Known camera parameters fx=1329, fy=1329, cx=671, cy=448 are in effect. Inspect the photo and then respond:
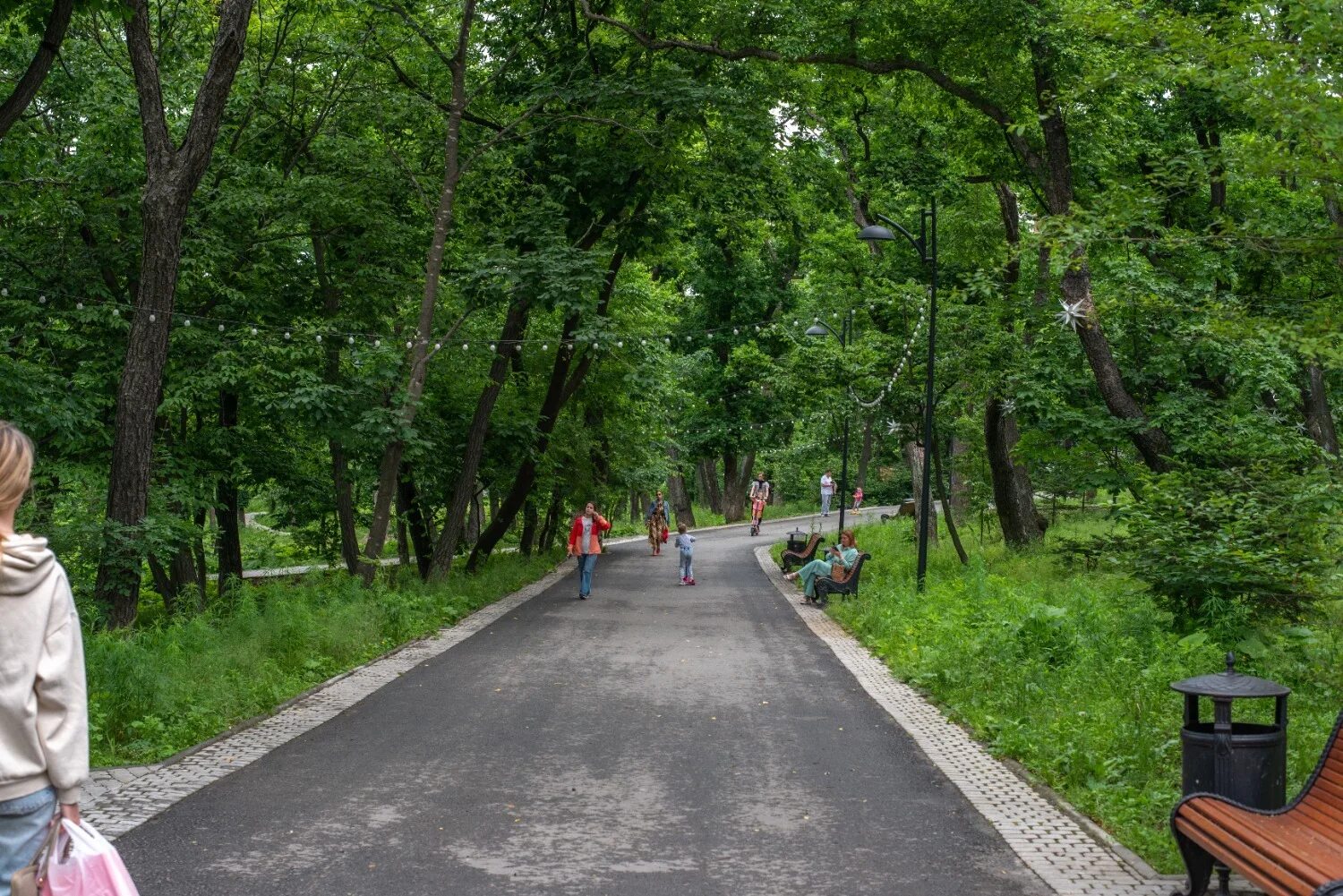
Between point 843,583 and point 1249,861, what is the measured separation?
1609 cm

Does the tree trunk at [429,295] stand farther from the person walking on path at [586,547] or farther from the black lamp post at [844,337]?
the black lamp post at [844,337]

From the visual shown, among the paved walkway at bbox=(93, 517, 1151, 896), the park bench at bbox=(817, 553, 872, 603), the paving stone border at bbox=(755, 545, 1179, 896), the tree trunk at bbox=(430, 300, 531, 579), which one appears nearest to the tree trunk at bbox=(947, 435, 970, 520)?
the park bench at bbox=(817, 553, 872, 603)

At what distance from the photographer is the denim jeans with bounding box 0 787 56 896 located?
10.6 ft

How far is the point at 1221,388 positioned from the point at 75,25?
58.7ft

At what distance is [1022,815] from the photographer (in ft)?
24.5

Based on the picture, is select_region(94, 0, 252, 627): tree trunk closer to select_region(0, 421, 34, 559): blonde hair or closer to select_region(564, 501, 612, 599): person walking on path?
select_region(564, 501, 612, 599): person walking on path

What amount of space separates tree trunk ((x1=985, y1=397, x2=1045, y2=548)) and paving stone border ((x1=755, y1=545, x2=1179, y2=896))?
42.1 ft

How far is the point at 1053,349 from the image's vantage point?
2191 cm

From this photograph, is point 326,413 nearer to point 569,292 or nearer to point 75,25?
point 569,292

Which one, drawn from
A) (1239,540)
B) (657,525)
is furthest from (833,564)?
(657,525)

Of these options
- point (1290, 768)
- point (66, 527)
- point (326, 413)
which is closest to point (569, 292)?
point (326, 413)

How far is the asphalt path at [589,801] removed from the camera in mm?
6090

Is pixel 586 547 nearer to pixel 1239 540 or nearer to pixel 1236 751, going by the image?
pixel 1239 540

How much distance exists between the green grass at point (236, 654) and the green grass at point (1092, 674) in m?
5.67
